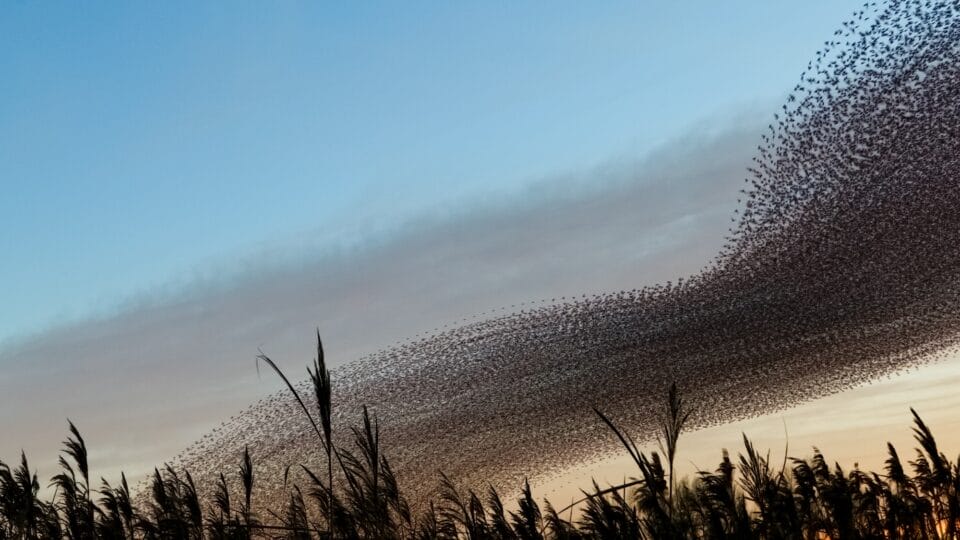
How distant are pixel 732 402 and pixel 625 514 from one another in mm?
37033

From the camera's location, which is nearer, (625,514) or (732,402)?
(625,514)

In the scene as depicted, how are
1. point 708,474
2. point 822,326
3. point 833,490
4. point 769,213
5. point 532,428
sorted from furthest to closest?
point 532,428 → point 822,326 → point 769,213 → point 833,490 → point 708,474

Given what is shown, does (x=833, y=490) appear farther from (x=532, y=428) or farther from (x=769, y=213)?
(x=532, y=428)

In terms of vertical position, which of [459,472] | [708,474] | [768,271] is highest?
[768,271]

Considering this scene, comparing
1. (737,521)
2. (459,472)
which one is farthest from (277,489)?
(737,521)

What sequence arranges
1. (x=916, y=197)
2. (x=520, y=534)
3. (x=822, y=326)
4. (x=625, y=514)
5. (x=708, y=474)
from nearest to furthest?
1. (x=625, y=514)
2. (x=520, y=534)
3. (x=708, y=474)
4. (x=916, y=197)
5. (x=822, y=326)

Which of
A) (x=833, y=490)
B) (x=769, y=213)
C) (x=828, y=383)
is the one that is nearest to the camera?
(x=833, y=490)

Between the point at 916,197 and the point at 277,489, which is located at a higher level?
the point at 916,197

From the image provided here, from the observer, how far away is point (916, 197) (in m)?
36.0

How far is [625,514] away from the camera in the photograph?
32.5 ft

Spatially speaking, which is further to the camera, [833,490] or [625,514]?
[833,490]

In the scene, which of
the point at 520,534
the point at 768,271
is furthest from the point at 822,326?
the point at 520,534

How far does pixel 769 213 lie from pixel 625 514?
3118 centimetres

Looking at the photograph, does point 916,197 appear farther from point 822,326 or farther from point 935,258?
point 822,326
